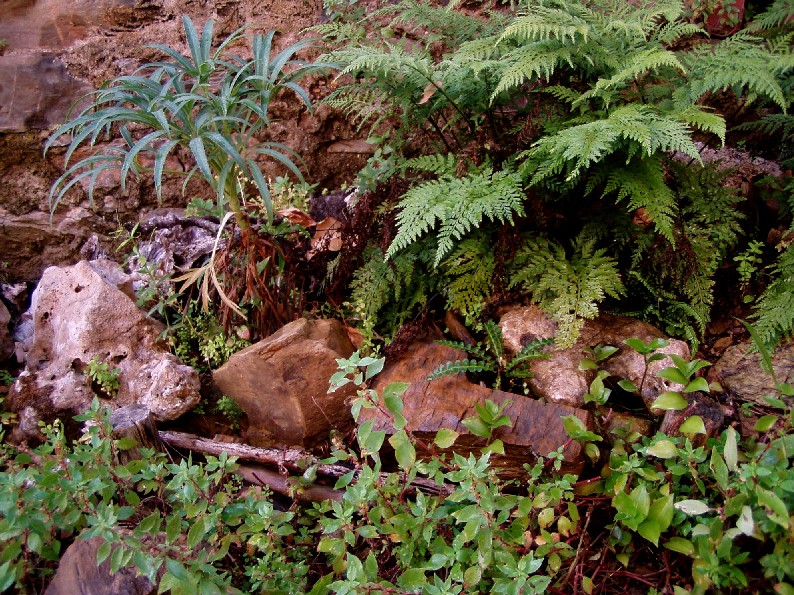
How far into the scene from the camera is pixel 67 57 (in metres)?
4.12

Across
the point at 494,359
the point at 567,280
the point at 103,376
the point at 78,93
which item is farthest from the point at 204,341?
the point at 78,93

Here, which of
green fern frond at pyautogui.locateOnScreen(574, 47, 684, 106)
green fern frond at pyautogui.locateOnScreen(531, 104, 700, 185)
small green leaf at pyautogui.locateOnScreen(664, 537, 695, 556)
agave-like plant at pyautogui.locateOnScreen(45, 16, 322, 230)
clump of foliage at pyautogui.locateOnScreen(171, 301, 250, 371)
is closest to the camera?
small green leaf at pyautogui.locateOnScreen(664, 537, 695, 556)

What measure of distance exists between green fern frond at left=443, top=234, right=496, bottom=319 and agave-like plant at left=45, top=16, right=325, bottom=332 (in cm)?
88

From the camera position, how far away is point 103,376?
3049mm

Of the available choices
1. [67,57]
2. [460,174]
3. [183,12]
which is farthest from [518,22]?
[67,57]

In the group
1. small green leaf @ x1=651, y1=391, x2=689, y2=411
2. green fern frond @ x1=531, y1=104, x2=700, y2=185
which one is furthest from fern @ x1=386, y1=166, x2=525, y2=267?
small green leaf @ x1=651, y1=391, x2=689, y2=411

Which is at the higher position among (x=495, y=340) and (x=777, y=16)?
(x=777, y=16)

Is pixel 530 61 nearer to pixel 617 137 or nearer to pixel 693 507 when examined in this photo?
pixel 617 137

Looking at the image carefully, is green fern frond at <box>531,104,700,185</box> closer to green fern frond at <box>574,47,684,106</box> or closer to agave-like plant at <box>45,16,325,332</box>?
green fern frond at <box>574,47,684,106</box>

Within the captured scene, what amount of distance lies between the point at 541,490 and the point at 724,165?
2.22m

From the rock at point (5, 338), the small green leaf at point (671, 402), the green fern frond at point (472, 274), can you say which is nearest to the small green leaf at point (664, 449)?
the small green leaf at point (671, 402)

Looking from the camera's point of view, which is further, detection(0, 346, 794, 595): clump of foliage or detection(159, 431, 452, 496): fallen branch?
detection(159, 431, 452, 496): fallen branch

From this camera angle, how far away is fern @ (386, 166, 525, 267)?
2508mm

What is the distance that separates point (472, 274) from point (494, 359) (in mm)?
431
